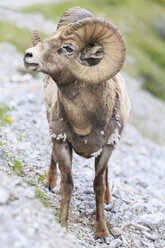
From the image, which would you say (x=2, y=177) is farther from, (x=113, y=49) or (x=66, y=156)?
(x=113, y=49)

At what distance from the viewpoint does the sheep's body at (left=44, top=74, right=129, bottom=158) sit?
8.18 meters

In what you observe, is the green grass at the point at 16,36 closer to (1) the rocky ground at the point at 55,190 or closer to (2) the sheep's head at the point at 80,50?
(1) the rocky ground at the point at 55,190

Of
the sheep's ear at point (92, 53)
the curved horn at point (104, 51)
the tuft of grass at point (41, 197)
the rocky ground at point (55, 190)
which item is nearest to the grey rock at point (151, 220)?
the rocky ground at point (55, 190)

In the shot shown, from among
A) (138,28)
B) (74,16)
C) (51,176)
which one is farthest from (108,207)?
(138,28)

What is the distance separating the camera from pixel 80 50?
26.3 feet

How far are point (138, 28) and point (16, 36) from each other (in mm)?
36499

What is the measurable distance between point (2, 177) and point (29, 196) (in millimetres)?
497

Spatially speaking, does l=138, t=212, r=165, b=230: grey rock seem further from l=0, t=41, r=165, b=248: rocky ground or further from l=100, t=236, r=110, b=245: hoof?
l=100, t=236, r=110, b=245: hoof

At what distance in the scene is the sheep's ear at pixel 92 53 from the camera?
8.01m

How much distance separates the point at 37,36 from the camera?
8461 millimetres

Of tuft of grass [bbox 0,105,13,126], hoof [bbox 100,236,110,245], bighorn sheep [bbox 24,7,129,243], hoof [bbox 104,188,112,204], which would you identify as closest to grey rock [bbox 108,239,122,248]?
hoof [bbox 100,236,110,245]

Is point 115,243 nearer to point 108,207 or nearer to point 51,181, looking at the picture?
point 108,207

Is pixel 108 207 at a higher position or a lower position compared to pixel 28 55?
lower

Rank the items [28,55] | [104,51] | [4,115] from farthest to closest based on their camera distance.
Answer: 1. [4,115]
2. [104,51]
3. [28,55]
